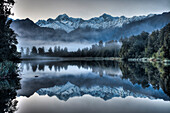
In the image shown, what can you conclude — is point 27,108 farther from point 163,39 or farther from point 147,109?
point 163,39

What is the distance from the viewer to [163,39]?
248 feet

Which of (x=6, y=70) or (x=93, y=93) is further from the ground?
(x=6, y=70)

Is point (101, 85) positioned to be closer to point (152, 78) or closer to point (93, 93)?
point (93, 93)

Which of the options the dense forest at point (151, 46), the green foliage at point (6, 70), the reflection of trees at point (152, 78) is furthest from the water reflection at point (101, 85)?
the dense forest at point (151, 46)

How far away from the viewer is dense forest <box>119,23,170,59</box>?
229 feet

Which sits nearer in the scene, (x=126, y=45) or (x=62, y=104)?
(x=62, y=104)

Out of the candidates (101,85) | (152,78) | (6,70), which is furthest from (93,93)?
(6,70)

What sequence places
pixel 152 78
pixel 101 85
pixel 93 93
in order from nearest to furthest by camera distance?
pixel 93 93
pixel 101 85
pixel 152 78

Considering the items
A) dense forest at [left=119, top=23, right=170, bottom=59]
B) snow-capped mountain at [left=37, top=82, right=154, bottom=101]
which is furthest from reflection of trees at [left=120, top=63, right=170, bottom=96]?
dense forest at [left=119, top=23, right=170, bottom=59]

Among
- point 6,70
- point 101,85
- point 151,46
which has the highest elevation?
point 151,46

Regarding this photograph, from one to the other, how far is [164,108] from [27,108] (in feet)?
23.8

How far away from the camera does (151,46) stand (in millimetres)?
89562

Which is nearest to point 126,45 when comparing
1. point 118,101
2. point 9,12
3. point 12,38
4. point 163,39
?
point 163,39

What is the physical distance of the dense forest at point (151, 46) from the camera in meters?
69.7
